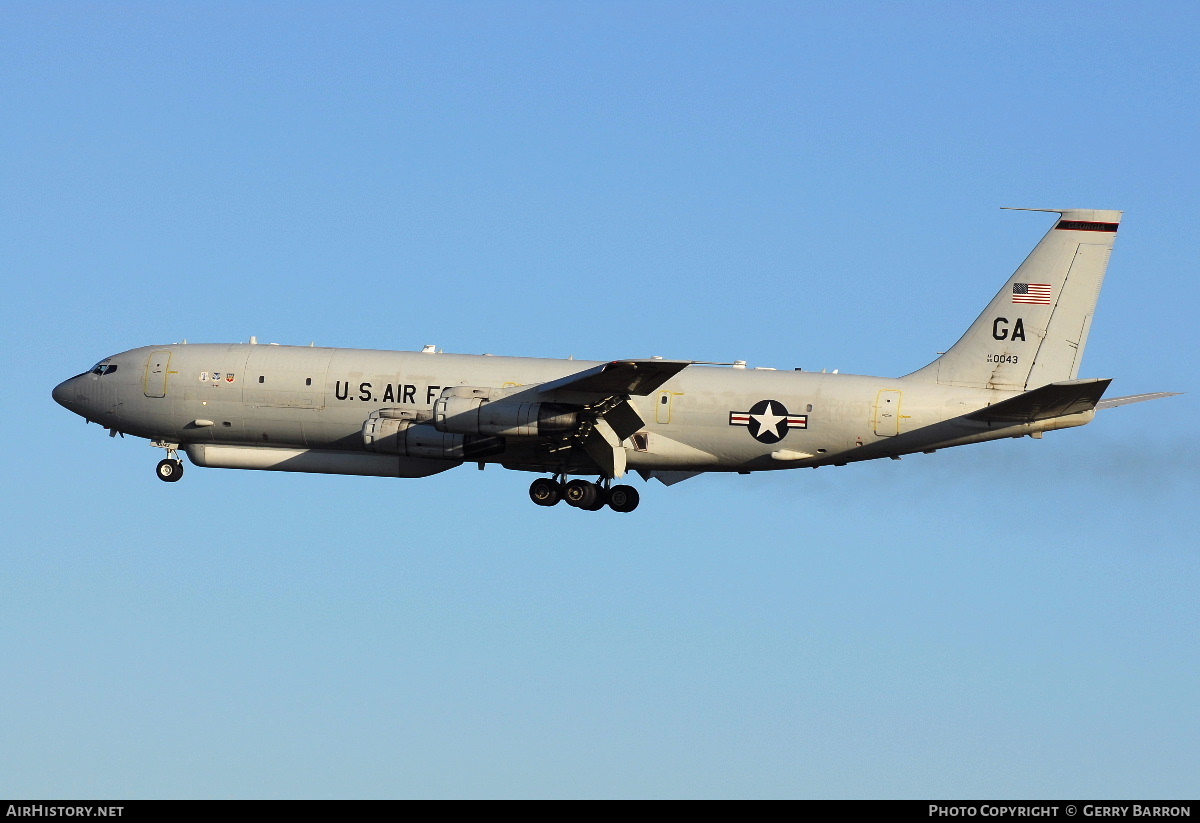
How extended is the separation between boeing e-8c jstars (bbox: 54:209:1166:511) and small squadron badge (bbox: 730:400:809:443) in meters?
0.04

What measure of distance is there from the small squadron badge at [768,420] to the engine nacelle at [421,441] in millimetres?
7010

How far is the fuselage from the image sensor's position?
4897 centimetres

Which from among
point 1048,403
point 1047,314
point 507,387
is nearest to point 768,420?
point 507,387

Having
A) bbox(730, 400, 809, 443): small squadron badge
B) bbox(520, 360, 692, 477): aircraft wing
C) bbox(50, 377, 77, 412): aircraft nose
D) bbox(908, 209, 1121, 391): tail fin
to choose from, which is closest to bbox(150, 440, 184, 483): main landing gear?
bbox(50, 377, 77, 412): aircraft nose

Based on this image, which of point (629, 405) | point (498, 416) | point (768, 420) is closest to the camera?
point (498, 416)

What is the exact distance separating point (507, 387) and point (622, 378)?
17.3 ft

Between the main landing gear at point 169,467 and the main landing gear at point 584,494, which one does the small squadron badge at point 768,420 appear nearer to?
the main landing gear at point 584,494

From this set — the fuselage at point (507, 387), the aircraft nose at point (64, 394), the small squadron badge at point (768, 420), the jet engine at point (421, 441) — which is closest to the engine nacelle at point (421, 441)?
the jet engine at point (421, 441)

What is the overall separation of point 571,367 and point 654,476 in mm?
4598

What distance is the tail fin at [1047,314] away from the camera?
4866 centimetres

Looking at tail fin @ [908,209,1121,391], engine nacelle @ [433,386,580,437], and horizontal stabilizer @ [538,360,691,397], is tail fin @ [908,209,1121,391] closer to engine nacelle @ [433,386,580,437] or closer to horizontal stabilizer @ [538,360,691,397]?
horizontal stabilizer @ [538,360,691,397]

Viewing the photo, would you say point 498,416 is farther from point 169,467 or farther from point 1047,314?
point 1047,314

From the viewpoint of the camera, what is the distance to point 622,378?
152ft
